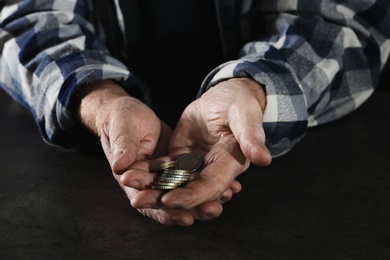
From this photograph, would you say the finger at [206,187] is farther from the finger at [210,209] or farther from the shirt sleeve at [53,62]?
the shirt sleeve at [53,62]

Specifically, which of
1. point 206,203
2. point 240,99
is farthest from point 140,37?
point 206,203

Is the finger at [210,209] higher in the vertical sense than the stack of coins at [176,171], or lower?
lower

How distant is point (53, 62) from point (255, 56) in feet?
1.19

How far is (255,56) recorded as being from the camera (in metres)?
1.14

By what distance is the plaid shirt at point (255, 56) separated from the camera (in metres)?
1.09

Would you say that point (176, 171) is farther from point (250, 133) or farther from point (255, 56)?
point (255, 56)

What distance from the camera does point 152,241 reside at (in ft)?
2.69

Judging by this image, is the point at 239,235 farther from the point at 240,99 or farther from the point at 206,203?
the point at 240,99

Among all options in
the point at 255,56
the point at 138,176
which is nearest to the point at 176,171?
the point at 138,176

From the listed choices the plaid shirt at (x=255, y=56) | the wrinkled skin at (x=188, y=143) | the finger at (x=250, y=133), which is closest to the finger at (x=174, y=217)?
the wrinkled skin at (x=188, y=143)

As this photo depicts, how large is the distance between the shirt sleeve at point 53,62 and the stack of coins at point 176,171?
0.29 meters

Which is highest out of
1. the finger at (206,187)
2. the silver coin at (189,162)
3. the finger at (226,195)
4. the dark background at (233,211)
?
the finger at (206,187)

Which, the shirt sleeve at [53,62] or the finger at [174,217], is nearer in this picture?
the finger at [174,217]

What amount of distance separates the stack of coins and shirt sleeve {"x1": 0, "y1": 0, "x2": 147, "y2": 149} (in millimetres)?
286
